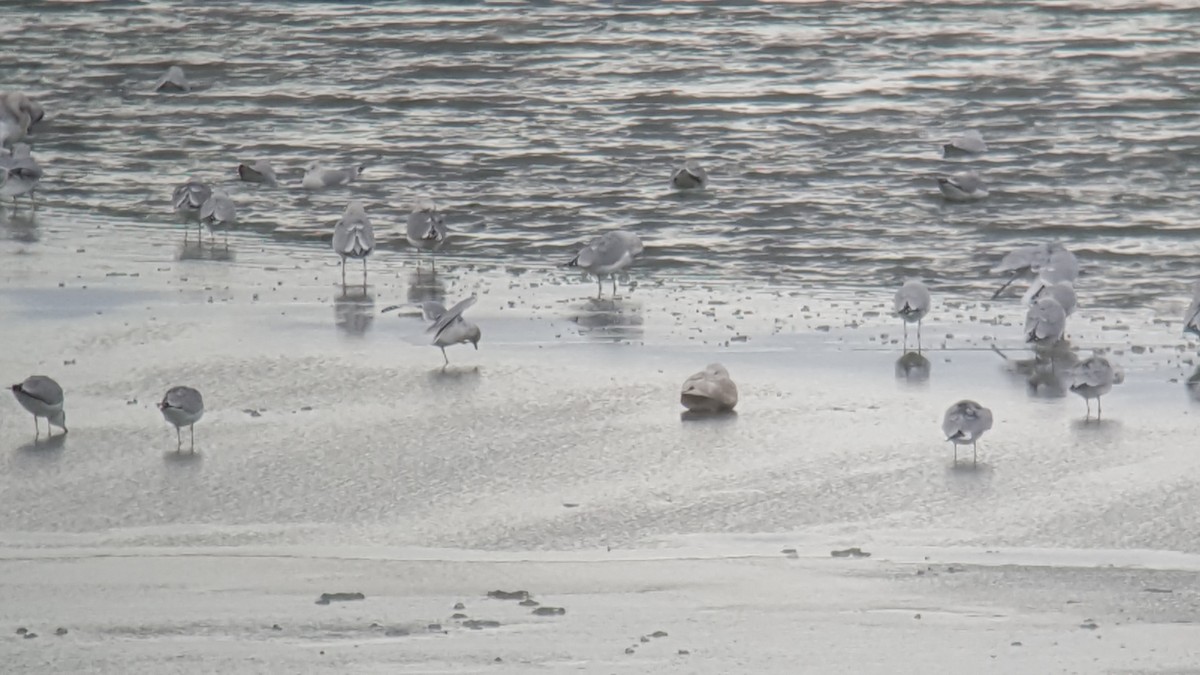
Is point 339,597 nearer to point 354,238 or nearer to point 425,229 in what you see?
point 354,238

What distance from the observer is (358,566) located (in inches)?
287

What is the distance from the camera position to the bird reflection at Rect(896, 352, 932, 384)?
10.5m

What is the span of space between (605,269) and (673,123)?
25.8 feet

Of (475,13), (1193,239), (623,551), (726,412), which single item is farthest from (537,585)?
(475,13)

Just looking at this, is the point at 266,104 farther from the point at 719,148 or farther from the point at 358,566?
the point at 358,566

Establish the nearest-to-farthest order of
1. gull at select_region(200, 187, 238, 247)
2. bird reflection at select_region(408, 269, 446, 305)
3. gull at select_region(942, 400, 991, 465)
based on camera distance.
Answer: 1. gull at select_region(942, 400, 991, 465)
2. bird reflection at select_region(408, 269, 446, 305)
3. gull at select_region(200, 187, 238, 247)

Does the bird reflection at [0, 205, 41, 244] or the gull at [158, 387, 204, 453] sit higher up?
the bird reflection at [0, 205, 41, 244]

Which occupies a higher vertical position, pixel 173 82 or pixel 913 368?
pixel 173 82

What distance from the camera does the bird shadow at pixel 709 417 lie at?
955cm

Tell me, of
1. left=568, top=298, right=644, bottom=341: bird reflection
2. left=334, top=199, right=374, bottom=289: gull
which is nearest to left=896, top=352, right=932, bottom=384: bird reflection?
left=568, top=298, right=644, bottom=341: bird reflection

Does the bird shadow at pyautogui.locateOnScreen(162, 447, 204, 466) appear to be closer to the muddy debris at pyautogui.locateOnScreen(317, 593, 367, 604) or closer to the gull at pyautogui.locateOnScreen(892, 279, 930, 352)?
the muddy debris at pyautogui.locateOnScreen(317, 593, 367, 604)

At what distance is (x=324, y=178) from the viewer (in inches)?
682

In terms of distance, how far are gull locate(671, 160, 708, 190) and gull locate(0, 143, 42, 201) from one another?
5361 mm

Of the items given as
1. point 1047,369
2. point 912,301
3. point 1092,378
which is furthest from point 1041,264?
point 1092,378
